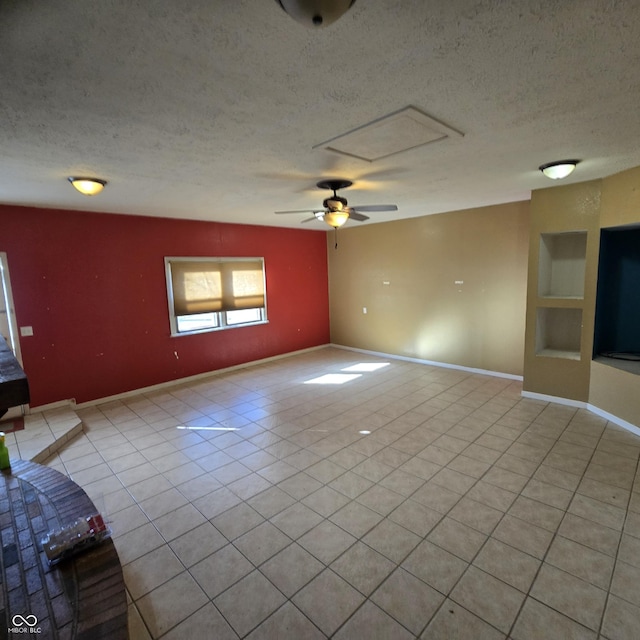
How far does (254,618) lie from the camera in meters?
1.73

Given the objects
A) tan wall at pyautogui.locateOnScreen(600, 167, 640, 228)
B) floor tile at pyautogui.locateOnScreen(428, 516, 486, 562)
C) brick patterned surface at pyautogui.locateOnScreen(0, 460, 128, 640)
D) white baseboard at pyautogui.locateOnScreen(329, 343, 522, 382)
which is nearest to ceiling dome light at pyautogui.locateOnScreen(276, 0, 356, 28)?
brick patterned surface at pyautogui.locateOnScreen(0, 460, 128, 640)

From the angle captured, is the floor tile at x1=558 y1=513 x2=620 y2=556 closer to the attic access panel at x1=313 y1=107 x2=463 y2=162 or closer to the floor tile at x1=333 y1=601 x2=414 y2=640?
the floor tile at x1=333 y1=601 x2=414 y2=640

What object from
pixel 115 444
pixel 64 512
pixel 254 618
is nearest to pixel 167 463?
pixel 115 444

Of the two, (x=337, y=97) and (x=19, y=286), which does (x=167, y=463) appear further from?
(x=337, y=97)

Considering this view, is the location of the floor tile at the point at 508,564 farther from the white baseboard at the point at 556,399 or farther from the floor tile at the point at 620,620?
the white baseboard at the point at 556,399

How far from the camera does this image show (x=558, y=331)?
4.46 metres

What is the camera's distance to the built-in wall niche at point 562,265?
4.14 metres

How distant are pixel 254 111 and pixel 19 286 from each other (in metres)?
3.87

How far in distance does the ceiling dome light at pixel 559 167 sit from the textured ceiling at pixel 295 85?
0.12 m

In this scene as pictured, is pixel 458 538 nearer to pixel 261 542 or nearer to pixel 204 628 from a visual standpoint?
pixel 261 542

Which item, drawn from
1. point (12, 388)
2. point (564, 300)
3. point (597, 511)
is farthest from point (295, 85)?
point (564, 300)

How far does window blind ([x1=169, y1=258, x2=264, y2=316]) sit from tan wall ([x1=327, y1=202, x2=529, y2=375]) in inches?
74.9

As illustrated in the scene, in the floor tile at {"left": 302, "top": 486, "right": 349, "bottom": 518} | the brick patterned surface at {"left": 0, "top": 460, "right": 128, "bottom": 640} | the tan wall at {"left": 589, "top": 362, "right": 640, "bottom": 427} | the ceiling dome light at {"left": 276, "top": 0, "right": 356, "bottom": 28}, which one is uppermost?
the ceiling dome light at {"left": 276, "top": 0, "right": 356, "bottom": 28}

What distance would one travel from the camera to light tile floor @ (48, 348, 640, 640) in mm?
1729
